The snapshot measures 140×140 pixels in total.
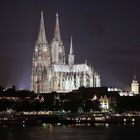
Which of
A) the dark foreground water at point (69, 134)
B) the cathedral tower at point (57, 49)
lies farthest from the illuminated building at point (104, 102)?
the dark foreground water at point (69, 134)

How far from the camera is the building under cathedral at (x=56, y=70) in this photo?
7092 inches

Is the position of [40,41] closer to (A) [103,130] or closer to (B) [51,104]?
(B) [51,104]

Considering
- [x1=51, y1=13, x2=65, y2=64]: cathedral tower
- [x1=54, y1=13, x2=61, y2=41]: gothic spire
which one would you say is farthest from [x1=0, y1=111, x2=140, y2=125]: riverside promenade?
[x1=51, y1=13, x2=65, y2=64]: cathedral tower

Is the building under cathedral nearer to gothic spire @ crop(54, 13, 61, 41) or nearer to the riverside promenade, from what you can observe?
gothic spire @ crop(54, 13, 61, 41)

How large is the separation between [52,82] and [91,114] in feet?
106

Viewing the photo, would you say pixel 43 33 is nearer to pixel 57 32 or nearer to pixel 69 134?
pixel 57 32

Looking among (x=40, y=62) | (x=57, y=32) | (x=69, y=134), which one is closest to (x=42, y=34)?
(x=57, y=32)

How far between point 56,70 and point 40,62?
4.98m

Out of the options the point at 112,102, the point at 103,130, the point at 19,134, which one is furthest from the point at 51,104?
the point at 19,134

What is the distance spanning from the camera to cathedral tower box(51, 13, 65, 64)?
7084 inches

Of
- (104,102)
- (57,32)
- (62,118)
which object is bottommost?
(62,118)

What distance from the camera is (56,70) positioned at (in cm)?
18388

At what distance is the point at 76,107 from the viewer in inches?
6378

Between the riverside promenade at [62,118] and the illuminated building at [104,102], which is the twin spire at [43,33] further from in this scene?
the riverside promenade at [62,118]
